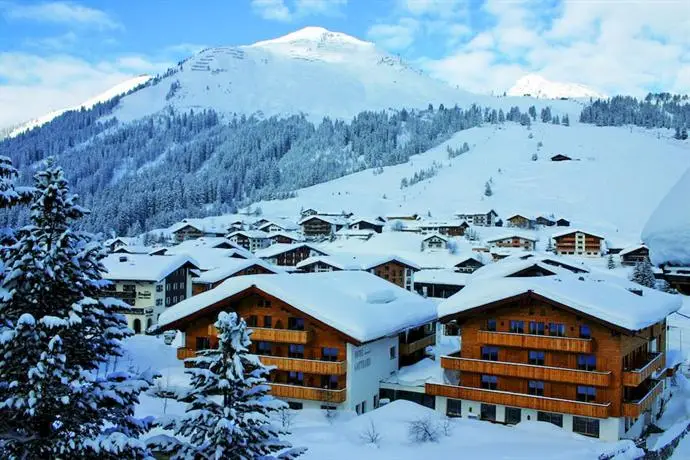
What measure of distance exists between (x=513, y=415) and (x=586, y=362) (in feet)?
16.3

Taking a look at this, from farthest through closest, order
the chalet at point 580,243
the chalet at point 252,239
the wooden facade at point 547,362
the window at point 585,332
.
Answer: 1. the chalet at point 252,239
2. the chalet at point 580,243
3. the window at point 585,332
4. the wooden facade at point 547,362

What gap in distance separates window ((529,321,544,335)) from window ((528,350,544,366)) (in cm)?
110

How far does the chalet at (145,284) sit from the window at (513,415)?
41.0 m

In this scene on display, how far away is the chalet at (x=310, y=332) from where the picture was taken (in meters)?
37.2

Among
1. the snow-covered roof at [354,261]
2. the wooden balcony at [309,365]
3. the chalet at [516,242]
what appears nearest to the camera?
the wooden balcony at [309,365]

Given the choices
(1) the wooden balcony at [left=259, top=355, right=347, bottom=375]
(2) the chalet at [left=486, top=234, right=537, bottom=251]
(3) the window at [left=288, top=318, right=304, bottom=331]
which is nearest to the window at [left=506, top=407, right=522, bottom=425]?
(1) the wooden balcony at [left=259, top=355, right=347, bottom=375]

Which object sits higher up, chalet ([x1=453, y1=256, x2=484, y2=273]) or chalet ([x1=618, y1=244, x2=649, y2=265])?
chalet ([x1=618, y1=244, x2=649, y2=265])

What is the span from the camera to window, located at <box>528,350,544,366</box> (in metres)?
36.2

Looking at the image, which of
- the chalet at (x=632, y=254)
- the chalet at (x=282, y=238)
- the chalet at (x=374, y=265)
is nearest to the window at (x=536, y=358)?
the chalet at (x=374, y=265)

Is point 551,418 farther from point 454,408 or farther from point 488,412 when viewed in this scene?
point 454,408

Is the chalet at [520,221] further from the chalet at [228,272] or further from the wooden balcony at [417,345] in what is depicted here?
the wooden balcony at [417,345]

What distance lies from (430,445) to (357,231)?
108 meters

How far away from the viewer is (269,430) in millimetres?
15500

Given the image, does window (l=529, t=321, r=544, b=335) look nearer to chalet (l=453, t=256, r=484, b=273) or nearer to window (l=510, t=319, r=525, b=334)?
window (l=510, t=319, r=525, b=334)
